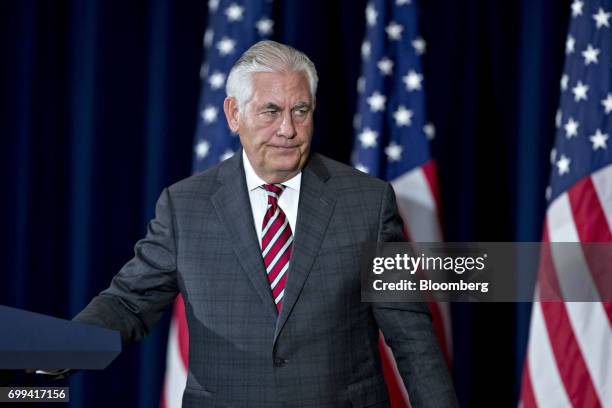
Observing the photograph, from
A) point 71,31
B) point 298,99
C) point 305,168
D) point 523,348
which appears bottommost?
point 523,348

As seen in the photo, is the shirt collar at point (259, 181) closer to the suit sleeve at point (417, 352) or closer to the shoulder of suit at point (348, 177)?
the shoulder of suit at point (348, 177)

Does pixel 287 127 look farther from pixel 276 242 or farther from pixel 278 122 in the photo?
pixel 276 242

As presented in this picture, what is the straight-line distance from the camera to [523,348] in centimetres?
345

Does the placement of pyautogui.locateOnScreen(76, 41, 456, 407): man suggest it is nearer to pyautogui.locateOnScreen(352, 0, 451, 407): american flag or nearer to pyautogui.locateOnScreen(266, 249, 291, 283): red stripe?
pyautogui.locateOnScreen(266, 249, 291, 283): red stripe

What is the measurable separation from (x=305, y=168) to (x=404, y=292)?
35cm

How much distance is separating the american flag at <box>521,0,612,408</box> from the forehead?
1.38 meters

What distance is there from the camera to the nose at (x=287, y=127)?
70.2 inches

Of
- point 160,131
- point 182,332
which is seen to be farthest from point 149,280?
point 160,131

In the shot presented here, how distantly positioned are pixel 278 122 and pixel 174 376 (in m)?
1.46

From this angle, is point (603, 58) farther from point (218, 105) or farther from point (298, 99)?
point (298, 99)

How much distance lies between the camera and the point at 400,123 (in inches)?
120

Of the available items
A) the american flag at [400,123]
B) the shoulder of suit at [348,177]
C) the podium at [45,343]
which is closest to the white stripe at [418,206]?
the american flag at [400,123]

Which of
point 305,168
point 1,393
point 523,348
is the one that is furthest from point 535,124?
point 1,393

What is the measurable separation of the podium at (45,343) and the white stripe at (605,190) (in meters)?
1.95
